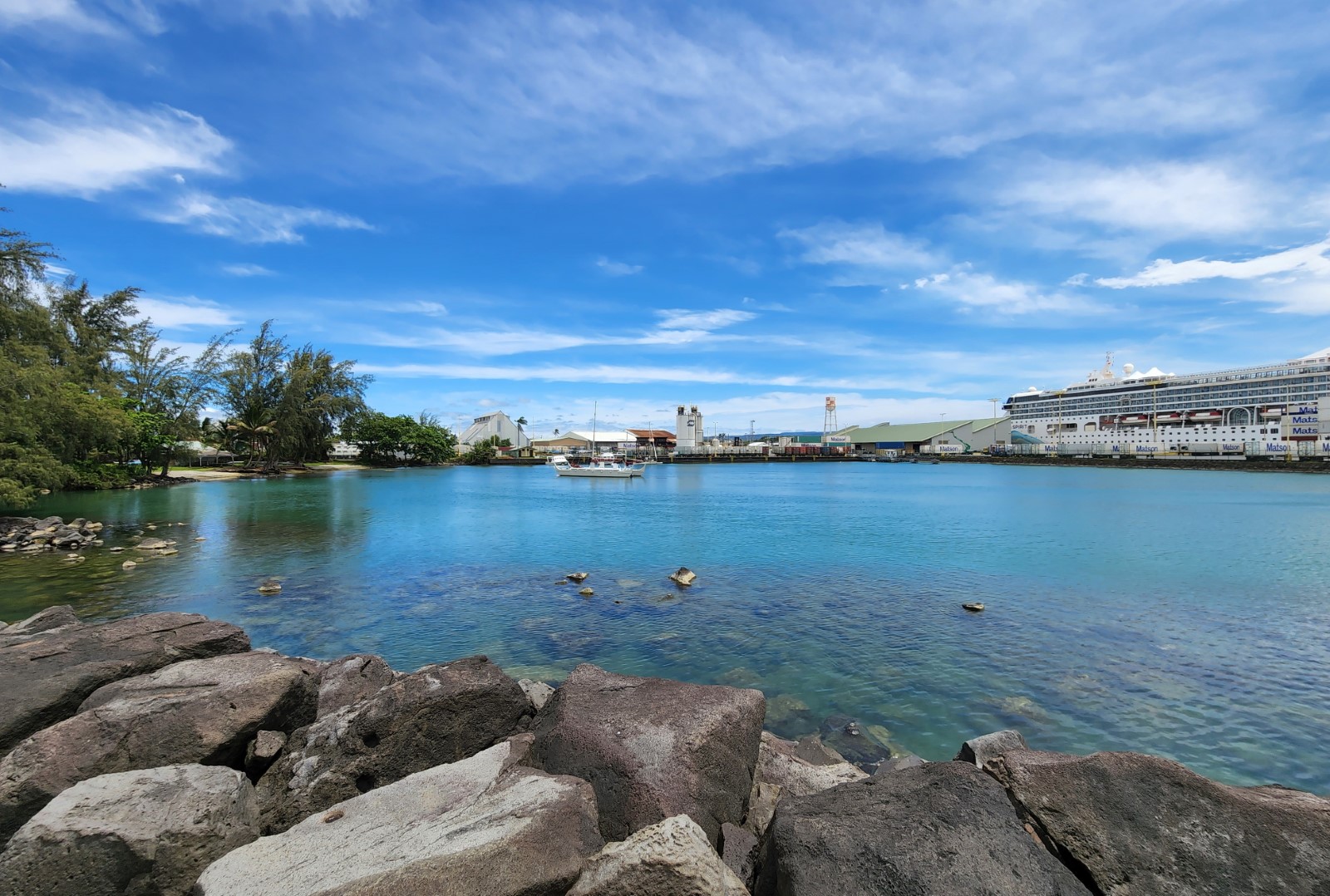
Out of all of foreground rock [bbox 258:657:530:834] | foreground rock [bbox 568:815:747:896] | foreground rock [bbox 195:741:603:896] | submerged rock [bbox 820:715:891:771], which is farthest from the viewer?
submerged rock [bbox 820:715:891:771]

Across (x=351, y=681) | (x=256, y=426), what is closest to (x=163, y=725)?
(x=351, y=681)

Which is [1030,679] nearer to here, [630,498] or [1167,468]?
[630,498]

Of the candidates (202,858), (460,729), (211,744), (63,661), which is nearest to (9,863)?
(202,858)

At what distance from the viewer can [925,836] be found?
3.53 metres

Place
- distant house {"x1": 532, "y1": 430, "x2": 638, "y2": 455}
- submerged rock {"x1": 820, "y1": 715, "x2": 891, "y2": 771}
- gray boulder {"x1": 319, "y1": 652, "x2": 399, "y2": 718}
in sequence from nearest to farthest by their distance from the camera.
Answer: gray boulder {"x1": 319, "y1": 652, "x2": 399, "y2": 718} → submerged rock {"x1": 820, "y1": 715, "x2": 891, "y2": 771} → distant house {"x1": 532, "y1": 430, "x2": 638, "y2": 455}

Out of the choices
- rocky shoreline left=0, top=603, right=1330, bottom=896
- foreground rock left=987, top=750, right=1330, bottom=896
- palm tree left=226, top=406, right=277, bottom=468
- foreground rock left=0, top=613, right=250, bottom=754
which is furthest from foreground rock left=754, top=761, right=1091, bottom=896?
palm tree left=226, top=406, right=277, bottom=468

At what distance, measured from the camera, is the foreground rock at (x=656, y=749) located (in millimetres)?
4254

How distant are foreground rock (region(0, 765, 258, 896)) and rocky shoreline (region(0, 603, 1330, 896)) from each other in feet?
0.04

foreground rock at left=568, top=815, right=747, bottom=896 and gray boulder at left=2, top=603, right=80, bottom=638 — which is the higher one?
foreground rock at left=568, top=815, right=747, bottom=896

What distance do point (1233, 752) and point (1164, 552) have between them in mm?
19206

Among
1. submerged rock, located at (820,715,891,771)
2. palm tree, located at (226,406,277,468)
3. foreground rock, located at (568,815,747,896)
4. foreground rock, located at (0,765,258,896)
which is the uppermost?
palm tree, located at (226,406,277,468)

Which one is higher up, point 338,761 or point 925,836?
point 925,836

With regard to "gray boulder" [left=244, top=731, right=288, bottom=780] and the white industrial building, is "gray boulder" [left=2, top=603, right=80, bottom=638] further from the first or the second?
the white industrial building

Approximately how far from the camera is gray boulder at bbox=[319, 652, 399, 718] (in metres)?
6.75
